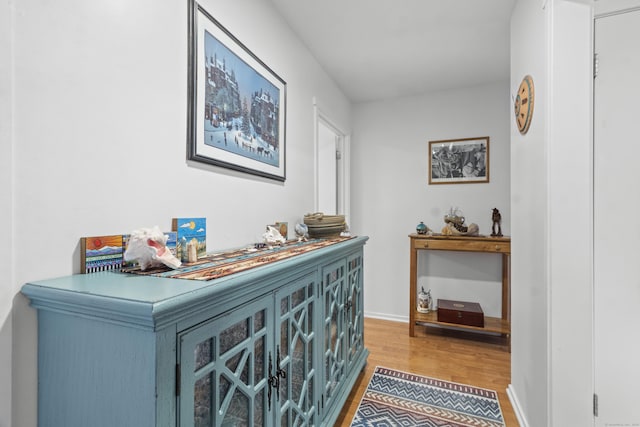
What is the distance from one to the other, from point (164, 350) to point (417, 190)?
3.15 m

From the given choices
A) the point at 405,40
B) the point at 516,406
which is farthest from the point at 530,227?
the point at 405,40

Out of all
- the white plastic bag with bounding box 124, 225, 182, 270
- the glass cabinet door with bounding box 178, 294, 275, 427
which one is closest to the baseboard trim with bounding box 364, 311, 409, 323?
the glass cabinet door with bounding box 178, 294, 275, 427

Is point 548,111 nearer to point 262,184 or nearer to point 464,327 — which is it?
point 262,184

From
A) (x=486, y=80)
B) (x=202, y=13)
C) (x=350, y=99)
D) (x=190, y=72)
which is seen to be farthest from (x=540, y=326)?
(x=350, y=99)

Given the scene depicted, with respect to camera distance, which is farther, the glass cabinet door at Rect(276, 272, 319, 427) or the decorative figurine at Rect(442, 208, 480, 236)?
the decorative figurine at Rect(442, 208, 480, 236)

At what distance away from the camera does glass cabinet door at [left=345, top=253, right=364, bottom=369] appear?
6.49ft

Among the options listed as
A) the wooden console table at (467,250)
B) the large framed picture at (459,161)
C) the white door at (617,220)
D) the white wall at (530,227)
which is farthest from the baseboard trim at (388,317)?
the white door at (617,220)

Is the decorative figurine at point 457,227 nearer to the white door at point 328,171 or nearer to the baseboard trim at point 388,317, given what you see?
the baseboard trim at point 388,317

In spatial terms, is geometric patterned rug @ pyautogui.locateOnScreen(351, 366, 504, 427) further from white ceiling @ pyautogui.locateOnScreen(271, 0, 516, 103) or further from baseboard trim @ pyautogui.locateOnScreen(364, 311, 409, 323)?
white ceiling @ pyautogui.locateOnScreen(271, 0, 516, 103)

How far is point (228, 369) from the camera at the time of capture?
2.88 ft

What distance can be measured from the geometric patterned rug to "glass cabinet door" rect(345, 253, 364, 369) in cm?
28

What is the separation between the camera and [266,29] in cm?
186

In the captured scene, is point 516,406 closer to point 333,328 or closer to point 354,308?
point 354,308

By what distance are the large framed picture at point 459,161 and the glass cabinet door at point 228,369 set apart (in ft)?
9.13
